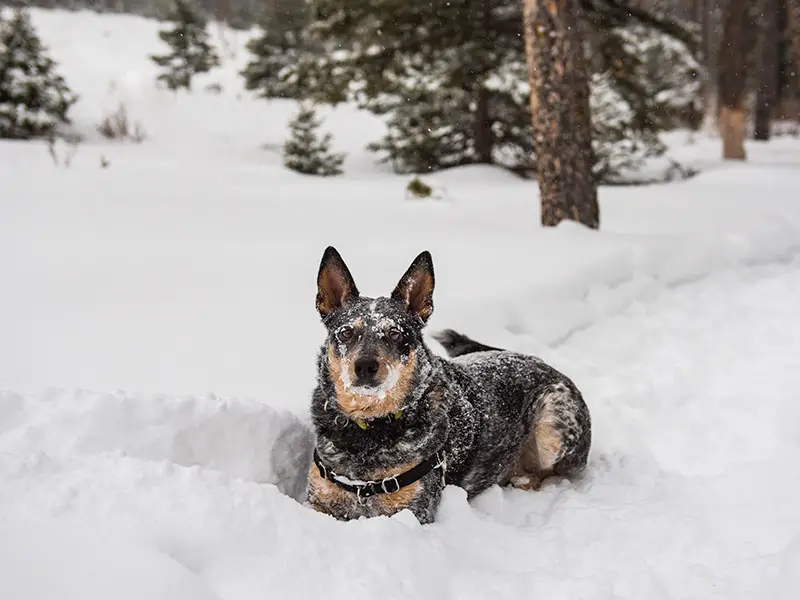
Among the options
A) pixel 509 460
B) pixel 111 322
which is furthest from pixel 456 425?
pixel 111 322

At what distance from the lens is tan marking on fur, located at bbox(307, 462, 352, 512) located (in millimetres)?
3539

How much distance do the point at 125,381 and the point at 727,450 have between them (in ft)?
13.6

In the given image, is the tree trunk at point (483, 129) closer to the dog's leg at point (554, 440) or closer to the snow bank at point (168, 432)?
the dog's leg at point (554, 440)

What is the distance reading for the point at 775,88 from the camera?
28.3 m

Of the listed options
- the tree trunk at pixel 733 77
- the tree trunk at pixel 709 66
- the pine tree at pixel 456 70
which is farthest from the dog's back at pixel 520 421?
the tree trunk at pixel 709 66

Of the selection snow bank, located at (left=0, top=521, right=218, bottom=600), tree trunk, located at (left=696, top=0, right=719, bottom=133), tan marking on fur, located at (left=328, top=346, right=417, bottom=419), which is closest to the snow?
snow bank, located at (left=0, top=521, right=218, bottom=600)

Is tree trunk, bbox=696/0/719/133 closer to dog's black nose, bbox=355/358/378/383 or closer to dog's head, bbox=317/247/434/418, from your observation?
dog's head, bbox=317/247/434/418

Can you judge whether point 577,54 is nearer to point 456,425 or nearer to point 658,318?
point 658,318

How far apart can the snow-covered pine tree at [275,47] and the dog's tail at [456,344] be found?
2774 centimetres

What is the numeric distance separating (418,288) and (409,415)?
79cm

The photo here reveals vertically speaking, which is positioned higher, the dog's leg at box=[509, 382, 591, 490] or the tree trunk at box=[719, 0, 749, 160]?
the tree trunk at box=[719, 0, 749, 160]

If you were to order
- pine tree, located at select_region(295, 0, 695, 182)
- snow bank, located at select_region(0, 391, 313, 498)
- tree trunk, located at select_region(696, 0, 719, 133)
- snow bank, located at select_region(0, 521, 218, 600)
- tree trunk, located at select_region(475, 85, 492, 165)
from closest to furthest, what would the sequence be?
snow bank, located at select_region(0, 521, 218, 600), snow bank, located at select_region(0, 391, 313, 498), pine tree, located at select_region(295, 0, 695, 182), tree trunk, located at select_region(475, 85, 492, 165), tree trunk, located at select_region(696, 0, 719, 133)

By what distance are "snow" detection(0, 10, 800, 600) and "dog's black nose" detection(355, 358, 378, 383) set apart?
0.75 m

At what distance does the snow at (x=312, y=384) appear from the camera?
247 centimetres
